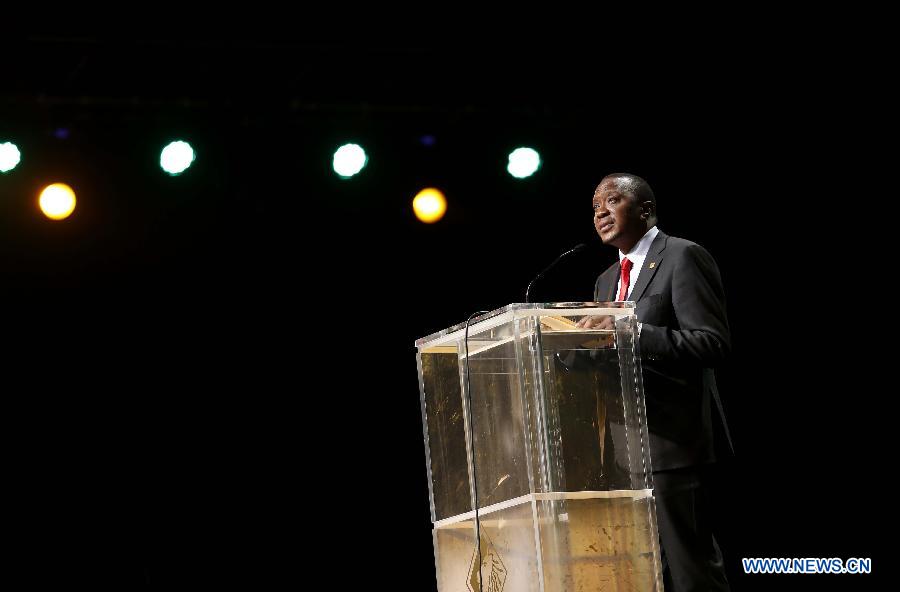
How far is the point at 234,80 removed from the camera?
5.79 meters

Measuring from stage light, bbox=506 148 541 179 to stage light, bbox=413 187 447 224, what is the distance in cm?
39

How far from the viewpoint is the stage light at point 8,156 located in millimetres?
5594

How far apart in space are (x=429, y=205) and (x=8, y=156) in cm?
205

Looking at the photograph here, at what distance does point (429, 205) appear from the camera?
20.7 feet

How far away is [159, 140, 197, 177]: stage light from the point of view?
5.76 metres

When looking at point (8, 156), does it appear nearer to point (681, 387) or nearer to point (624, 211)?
point (624, 211)

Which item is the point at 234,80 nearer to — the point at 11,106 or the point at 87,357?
the point at 11,106

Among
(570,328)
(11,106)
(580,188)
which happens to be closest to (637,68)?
(580,188)

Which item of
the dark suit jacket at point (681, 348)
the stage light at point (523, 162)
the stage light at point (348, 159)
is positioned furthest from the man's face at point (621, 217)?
the stage light at point (523, 162)

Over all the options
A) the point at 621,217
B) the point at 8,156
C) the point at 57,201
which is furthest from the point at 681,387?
the point at 8,156

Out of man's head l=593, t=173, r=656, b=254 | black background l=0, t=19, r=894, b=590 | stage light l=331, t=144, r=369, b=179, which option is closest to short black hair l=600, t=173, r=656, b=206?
man's head l=593, t=173, r=656, b=254

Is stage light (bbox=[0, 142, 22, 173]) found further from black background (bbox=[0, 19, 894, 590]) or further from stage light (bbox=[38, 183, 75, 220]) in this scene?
stage light (bbox=[38, 183, 75, 220])

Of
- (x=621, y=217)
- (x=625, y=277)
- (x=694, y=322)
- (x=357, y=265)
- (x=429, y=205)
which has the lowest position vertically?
(x=694, y=322)

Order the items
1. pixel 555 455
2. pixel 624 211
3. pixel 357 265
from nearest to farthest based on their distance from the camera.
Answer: pixel 555 455
pixel 624 211
pixel 357 265
